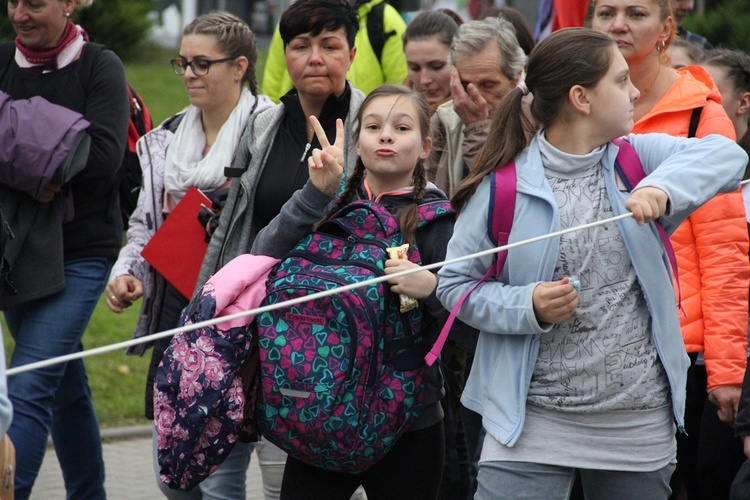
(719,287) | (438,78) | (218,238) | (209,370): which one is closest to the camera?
(209,370)

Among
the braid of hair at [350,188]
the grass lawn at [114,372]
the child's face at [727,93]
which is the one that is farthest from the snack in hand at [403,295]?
the grass lawn at [114,372]

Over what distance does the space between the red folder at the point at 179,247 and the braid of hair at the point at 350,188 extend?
0.81 meters

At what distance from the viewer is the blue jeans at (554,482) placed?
2.97 metres

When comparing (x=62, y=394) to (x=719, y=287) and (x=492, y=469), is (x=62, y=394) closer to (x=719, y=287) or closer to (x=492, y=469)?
(x=492, y=469)

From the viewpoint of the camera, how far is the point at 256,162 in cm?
409

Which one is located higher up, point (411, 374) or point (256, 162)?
point (256, 162)

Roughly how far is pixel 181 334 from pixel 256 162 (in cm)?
91

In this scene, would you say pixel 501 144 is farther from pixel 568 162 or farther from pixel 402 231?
pixel 402 231

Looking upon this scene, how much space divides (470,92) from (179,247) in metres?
1.27

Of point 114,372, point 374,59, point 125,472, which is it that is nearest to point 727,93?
point 374,59

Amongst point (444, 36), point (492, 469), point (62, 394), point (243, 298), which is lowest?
point (62, 394)

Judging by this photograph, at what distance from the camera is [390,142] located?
353 cm

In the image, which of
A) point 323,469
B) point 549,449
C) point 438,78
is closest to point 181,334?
point 323,469

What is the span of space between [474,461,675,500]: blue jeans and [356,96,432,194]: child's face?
1014mm
